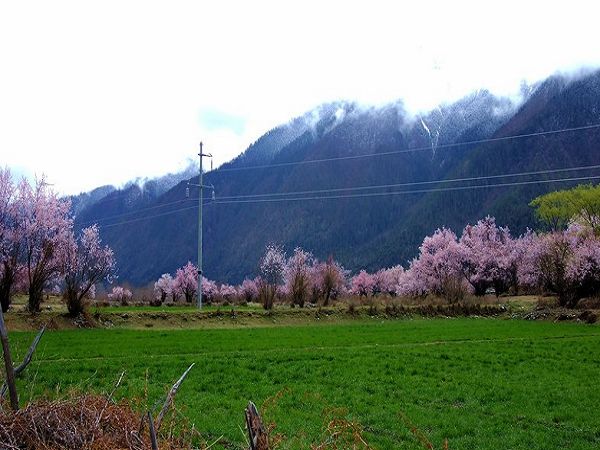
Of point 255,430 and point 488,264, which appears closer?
point 255,430

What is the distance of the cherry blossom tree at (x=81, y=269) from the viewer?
101 feet

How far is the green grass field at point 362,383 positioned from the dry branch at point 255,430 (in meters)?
1.59

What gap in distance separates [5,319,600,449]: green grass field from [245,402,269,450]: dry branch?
1.59 metres

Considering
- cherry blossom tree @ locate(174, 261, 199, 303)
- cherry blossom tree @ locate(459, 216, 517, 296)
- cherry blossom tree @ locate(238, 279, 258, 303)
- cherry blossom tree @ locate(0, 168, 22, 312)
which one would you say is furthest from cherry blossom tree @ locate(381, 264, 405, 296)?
cherry blossom tree @ locate(0, 168, 22, 312)

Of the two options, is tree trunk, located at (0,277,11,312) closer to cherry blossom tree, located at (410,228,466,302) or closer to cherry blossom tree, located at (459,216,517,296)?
cherry blossom tree, located at (410,228,466,302)

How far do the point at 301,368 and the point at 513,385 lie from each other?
553 cm

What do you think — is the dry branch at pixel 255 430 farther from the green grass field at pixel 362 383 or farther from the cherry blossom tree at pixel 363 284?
the cherry blossom tree at pixel 363 284

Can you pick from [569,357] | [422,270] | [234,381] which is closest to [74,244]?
[234,381]

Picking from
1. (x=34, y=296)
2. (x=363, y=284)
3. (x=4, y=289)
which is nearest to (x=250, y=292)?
(x=363, y=284)

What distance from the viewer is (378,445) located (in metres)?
8.69

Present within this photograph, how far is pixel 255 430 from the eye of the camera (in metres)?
2.41

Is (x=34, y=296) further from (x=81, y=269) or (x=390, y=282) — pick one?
(x=390, y=282)

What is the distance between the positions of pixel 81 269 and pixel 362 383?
82.7 feet

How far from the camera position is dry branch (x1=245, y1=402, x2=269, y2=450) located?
236 centimetres
